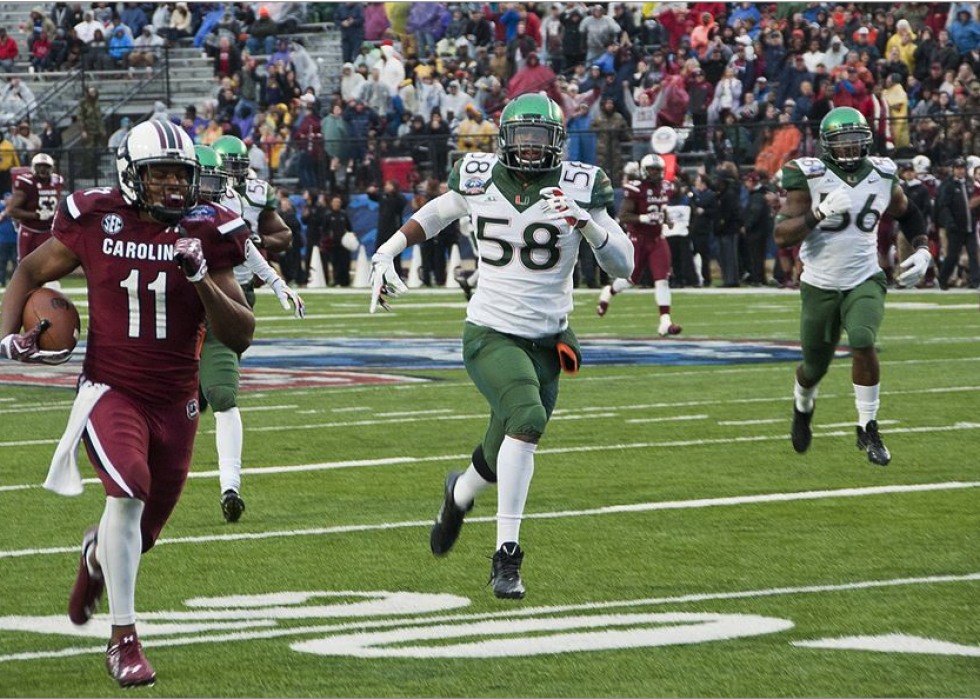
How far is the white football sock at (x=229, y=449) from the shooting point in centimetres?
824

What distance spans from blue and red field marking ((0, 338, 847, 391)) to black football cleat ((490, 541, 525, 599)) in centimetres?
754

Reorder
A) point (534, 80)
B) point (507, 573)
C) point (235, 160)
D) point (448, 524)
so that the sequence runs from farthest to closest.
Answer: point (534, 80)
point (235, 160)
point (448, 524)
point (507, 573)

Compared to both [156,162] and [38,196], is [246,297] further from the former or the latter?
[38,196]

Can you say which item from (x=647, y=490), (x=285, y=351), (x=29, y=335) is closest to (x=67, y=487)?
(x=29, y=335)

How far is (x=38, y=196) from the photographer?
19.0 meters

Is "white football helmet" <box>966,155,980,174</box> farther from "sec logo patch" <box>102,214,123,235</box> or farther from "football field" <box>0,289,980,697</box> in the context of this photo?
"sec logo patch" <box>102,214,123,235</box>

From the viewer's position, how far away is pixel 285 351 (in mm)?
17062

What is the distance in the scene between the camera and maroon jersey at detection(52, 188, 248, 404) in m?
5.46

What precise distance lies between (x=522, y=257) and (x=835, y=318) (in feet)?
11.1

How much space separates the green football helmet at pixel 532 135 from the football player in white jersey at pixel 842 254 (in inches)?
119

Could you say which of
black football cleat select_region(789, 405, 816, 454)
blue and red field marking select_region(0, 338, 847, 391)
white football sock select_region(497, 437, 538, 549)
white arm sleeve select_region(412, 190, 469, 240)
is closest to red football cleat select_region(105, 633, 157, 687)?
white football sock select_region(497, 437, 538, 549)

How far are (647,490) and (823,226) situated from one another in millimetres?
2011

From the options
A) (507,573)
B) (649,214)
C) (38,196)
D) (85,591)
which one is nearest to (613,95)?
(649,214)

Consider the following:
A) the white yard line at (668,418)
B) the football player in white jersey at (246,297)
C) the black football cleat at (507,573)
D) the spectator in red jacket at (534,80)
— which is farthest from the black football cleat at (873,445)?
the spectator in red jacket at (534,80)
